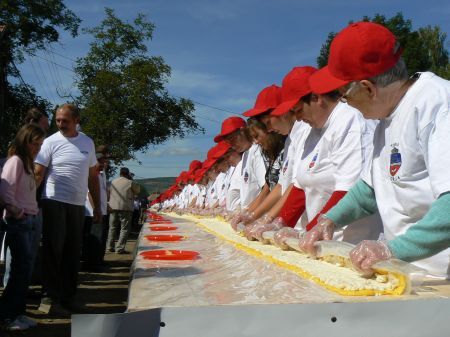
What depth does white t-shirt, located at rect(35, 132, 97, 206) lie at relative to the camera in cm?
423

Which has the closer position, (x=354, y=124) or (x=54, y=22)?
(x=354, y=124)

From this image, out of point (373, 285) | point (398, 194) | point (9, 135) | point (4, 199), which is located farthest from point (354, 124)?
point (9, 135)

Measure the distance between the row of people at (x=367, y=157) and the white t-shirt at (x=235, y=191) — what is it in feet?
6.53

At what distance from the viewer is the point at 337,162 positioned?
2.69 metres

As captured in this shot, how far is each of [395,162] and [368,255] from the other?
0.37 meters

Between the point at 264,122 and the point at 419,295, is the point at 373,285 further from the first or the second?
the point at 264,122

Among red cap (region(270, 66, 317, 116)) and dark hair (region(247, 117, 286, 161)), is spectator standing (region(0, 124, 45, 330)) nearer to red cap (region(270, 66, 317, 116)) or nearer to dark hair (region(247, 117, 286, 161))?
dark hair (region(247, 117, 286, 161))

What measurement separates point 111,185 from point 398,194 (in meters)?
8.22

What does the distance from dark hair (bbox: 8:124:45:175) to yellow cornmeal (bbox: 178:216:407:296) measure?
6.29 feet

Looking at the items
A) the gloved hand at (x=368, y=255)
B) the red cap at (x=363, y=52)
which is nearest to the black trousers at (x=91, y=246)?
the red cap at (x=363, y=52)

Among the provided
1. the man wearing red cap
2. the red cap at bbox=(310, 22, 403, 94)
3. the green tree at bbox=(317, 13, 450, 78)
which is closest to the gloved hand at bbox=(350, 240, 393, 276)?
the man wearing red cap

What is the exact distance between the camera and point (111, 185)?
959 cm

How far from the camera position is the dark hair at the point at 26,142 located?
372 cm

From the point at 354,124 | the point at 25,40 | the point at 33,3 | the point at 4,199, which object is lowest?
the point at 4,199
